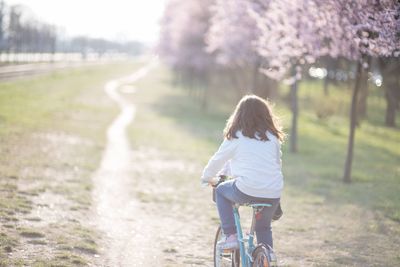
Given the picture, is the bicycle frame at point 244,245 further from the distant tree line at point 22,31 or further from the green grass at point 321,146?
the distant tree line at point 22,31

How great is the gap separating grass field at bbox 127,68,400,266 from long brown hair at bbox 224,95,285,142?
3.98 feet

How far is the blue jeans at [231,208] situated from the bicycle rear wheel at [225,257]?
299mm

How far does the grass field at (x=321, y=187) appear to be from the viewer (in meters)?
8.83

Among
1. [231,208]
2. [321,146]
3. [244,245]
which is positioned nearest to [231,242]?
[244,245]

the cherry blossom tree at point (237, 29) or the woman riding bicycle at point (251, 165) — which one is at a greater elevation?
the cherry blossom tree at point (237, 29)

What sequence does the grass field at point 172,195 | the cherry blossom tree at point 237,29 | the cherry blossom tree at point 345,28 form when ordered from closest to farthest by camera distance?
the grass field at point 172,195 → the cherry blossom tree at point 345,28 → the cherry blossom tree at point 237,29

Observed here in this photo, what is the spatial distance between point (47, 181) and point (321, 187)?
673 centimetres

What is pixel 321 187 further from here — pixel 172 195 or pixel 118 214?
pixel 118 214

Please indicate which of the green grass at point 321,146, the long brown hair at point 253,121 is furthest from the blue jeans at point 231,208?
the green grass at point 321,146

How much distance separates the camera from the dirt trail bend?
784 centimetres

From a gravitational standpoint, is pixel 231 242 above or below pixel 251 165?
below

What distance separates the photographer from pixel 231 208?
5.83m

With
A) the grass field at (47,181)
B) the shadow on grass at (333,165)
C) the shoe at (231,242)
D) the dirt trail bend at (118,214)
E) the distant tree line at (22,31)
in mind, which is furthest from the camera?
the distant tree line at (22,31)

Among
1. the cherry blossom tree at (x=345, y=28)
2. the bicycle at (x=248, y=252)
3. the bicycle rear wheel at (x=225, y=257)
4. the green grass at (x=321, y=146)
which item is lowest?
the green grass at (x=321, y=146)
